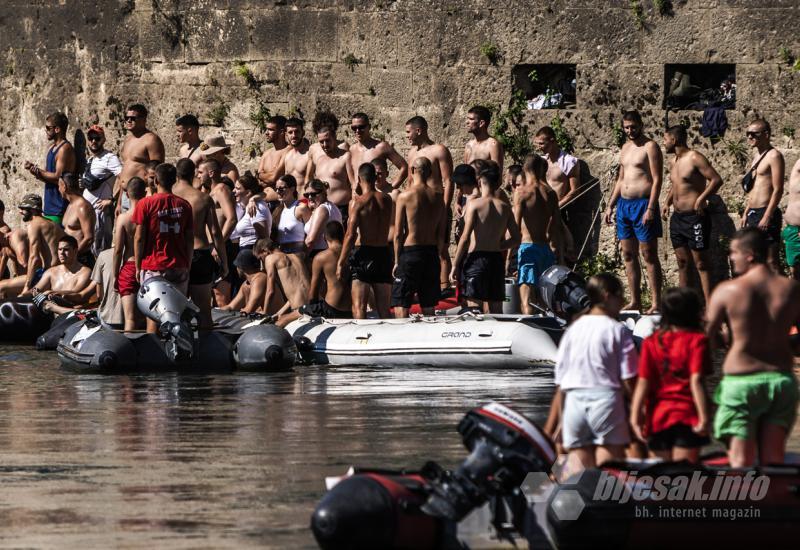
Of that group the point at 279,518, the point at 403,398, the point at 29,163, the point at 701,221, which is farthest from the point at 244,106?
the point at 279,518

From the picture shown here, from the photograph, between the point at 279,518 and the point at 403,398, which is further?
the point at 403,398

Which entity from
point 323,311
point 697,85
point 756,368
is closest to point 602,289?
point 756,368

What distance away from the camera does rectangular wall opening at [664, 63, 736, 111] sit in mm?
19141

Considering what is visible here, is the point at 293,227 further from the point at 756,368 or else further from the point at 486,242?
the point at 756,368

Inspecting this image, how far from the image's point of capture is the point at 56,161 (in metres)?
20.9

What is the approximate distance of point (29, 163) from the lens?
20312 millimetres

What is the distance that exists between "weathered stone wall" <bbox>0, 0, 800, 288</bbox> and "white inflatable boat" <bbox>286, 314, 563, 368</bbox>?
472cm

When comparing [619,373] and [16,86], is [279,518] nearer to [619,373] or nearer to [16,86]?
[619,373]

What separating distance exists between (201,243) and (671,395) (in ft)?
28.0

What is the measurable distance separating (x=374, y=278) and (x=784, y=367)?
31.0ft

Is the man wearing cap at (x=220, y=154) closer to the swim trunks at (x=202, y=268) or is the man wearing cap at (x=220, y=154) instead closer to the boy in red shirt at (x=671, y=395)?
the swim trunks at (x=202, y=268)

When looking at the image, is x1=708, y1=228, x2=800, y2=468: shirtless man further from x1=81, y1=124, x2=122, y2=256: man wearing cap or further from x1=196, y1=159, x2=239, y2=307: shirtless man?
x1=81, y1=124, x2=122, y2=256: man wearing cap

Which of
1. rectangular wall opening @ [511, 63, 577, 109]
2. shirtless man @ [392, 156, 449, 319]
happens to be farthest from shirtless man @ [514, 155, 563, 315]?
rectangular wall opening @ [511, 63, 577, 109]

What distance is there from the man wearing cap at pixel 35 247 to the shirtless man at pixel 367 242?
161 inches
